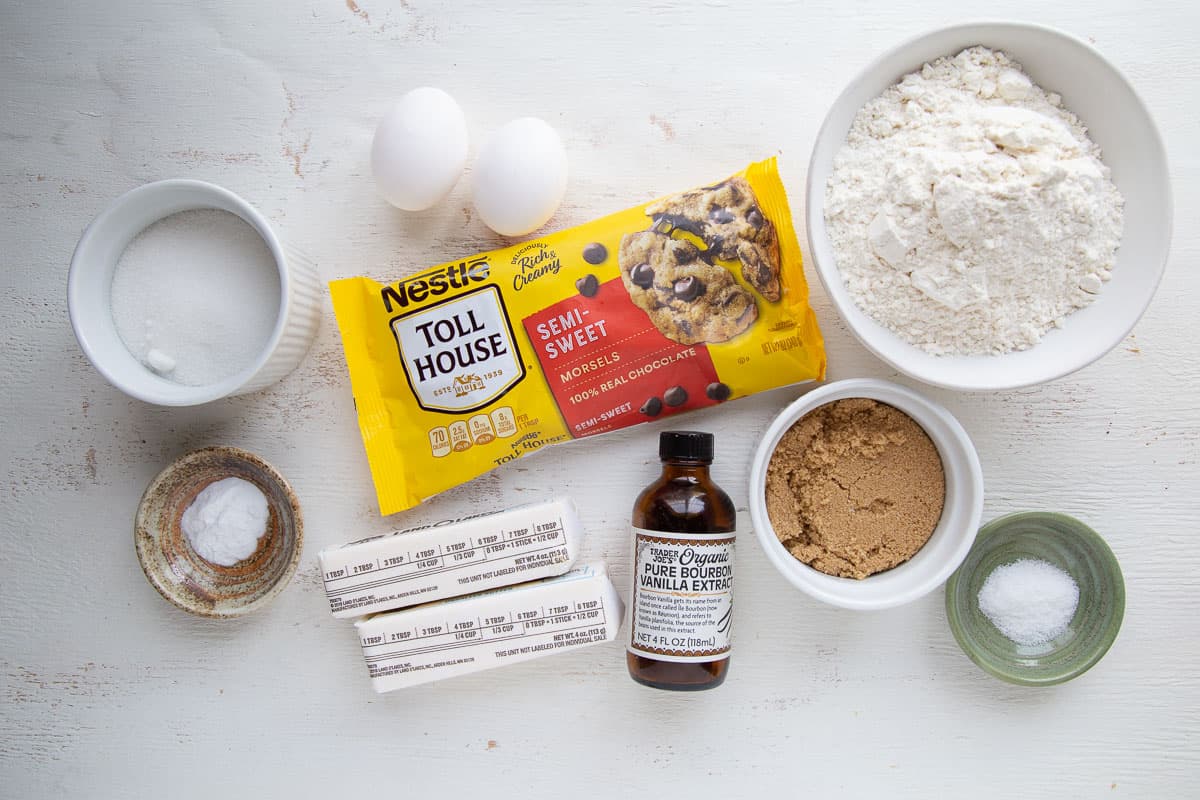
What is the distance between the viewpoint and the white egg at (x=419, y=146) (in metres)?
0.87

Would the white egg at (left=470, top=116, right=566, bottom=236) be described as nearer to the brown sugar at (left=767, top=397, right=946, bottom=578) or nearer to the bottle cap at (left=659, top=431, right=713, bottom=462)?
the bottle cap at (left=659, top=431, right=713, bottom=462)

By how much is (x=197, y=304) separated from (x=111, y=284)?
117 mm

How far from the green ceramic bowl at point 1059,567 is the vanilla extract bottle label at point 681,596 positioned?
33 cm

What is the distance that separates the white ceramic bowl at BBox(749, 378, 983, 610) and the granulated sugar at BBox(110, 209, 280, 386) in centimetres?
63

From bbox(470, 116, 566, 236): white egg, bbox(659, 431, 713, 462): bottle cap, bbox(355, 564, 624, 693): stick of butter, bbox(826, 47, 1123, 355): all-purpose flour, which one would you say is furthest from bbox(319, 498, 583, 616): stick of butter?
bbox(826, 47, 1123, 355): all-purpose flour

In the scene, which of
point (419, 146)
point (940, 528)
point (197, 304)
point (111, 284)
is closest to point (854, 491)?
point (940, 528)

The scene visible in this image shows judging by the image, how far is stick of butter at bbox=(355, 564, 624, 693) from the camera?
90 cm

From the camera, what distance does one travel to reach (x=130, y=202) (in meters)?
0.89

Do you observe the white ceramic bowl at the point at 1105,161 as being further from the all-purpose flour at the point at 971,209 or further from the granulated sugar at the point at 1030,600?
the granulated sugar at the point at 1030,600

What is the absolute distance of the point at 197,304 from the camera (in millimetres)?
911

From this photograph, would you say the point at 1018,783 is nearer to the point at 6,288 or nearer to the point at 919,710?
the point at 919,710

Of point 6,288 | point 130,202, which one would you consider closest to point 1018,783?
point 130,202

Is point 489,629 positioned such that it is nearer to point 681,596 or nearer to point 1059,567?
point 681,596

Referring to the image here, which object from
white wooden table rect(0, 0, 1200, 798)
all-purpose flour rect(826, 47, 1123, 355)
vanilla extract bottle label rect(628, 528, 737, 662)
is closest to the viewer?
all-purpose flour rect(826, 47, 1123, 355)
